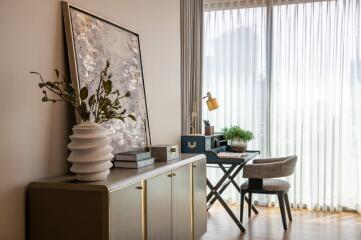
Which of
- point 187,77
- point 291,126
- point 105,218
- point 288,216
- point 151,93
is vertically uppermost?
point 187,77

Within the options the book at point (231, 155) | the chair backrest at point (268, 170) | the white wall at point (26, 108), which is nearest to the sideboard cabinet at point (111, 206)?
the white wall at point (26, 108)

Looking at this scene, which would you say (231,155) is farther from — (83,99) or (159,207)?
(83,99)

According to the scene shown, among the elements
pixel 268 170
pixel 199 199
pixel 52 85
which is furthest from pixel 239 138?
pixel 52 85

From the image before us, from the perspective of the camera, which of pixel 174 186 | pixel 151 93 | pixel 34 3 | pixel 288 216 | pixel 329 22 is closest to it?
pixel 34 3

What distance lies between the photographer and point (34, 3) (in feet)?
7.73

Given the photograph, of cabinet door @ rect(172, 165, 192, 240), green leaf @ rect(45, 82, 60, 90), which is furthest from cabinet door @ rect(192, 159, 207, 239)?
green leaf @ rect(45, 82, 60, 90)

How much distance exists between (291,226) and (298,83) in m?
1.90

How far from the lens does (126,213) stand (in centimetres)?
247

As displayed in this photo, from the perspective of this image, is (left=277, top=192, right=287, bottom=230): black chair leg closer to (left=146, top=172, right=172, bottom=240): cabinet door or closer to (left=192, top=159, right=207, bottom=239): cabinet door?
(left=192, top=159, right=207, bottom=239): cabinet door

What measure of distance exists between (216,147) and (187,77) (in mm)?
1276

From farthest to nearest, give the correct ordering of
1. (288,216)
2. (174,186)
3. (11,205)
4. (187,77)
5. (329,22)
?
1. (187,77)
2. (329,22)
3. (288,216)
4. (174,186)
5. (11,205)

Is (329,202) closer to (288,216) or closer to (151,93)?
(288,216)

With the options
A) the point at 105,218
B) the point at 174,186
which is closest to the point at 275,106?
the point at 174,186

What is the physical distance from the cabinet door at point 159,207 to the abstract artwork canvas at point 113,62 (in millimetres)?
395
